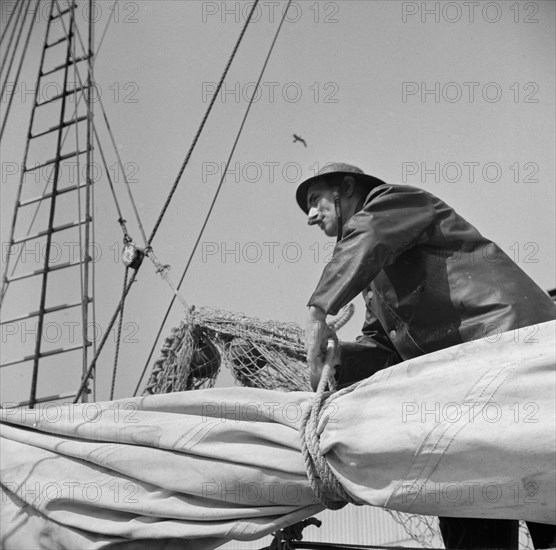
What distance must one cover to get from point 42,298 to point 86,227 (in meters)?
0.54

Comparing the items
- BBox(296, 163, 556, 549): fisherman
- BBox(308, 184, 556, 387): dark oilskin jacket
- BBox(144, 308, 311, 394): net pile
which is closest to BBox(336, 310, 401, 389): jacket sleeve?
BBox(296, 163, 556, 549): fisherman

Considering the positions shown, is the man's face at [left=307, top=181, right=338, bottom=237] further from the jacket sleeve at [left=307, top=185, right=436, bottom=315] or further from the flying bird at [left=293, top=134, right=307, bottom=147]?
the flying bird at [left=293, top=134, right=307, bottom=147]

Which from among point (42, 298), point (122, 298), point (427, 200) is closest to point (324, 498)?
point (427, 200)

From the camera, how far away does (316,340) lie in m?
2.29

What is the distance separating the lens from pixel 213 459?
2.08 metres

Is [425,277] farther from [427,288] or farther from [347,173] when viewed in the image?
[347,173]

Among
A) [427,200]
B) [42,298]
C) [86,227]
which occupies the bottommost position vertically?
[42,298]

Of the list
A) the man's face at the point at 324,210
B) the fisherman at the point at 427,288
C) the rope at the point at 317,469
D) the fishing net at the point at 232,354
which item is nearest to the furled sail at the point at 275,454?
the rope at the point at 317,469

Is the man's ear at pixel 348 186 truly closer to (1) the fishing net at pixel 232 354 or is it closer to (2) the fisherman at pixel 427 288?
(2) the fisherman at pixel 427 288

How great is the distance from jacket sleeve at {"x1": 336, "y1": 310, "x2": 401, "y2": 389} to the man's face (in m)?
0.29

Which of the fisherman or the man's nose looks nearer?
the fisherman

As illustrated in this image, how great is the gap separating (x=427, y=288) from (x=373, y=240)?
237mm

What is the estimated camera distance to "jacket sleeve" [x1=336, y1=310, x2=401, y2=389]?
2.82m

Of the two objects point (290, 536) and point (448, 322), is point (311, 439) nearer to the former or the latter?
point (290, 536)
